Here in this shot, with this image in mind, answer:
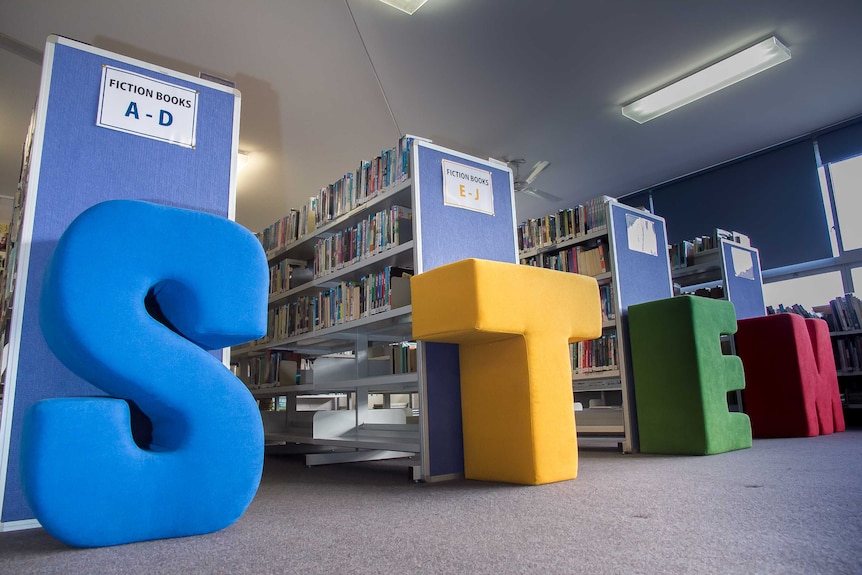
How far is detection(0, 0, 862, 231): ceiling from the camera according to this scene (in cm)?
438

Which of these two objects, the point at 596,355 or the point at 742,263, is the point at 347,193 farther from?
the point at 742,263

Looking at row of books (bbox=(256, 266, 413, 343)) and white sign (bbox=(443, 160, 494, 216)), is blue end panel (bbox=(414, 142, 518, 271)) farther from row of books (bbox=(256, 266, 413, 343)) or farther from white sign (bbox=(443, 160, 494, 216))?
row of books (bbox=(256, 266, 413, 343))

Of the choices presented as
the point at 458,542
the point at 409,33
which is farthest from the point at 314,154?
the point at 458,542

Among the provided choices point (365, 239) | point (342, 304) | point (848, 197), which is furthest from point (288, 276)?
point (848, 197)

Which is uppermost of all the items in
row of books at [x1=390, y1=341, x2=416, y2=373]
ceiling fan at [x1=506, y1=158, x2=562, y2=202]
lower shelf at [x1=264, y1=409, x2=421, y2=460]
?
ceiling fan at [x1=506, y1=158, x2=562, y2=202]

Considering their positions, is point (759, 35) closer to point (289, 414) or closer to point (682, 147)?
point (682, 147)

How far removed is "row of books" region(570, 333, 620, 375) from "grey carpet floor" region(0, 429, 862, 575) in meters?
1.51

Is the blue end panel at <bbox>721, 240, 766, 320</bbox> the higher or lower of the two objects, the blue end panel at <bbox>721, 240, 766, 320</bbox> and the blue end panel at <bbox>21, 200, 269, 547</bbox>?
the higher

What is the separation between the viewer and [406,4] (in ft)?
14.0

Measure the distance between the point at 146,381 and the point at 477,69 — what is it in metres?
4.44

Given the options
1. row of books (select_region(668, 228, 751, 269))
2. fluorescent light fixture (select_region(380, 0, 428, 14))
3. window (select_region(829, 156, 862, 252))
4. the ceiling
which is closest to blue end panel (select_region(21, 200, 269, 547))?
fluorescent light fixture (select_region(380, 0, 428, 14))

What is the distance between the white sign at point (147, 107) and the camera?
1.96 metres

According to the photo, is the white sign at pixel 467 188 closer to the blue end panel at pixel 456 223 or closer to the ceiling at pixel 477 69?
the blue end panel at pixel 456 223

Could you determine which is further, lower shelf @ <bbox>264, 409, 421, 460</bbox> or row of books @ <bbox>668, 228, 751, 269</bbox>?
row of books @ <bbox>668, 228, 751, 269</bbox>
